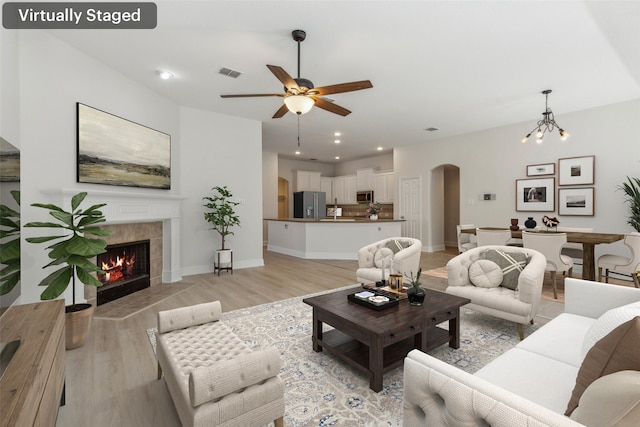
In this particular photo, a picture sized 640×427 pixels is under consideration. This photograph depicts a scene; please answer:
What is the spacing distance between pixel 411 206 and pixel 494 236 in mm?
3808

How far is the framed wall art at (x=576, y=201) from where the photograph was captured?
5.39 m

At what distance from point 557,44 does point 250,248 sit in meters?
5.53

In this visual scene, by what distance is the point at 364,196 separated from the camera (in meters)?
10.2

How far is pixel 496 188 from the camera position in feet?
21.9

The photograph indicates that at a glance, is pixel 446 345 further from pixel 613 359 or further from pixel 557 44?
pixel 557 44

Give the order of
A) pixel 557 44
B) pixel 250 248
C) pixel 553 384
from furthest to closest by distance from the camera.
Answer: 1. pixel 250 248
2. pixel 557 44
3. pixel 553 384

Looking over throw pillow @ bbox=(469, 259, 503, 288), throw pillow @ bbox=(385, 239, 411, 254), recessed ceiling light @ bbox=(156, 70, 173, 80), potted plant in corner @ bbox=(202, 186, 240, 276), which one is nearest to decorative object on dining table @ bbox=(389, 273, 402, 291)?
throw pillow @ bbox=(469, 259, 503, 288)

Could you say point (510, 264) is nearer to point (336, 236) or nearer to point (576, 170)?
point (576, 170)

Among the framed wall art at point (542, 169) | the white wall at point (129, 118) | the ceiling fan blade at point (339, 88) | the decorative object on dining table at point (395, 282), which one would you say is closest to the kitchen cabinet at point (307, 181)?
the white wall at point (129, 118)

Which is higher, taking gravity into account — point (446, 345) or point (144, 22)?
point (144, 22)

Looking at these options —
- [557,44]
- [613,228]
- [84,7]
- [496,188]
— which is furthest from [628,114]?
[84,7]

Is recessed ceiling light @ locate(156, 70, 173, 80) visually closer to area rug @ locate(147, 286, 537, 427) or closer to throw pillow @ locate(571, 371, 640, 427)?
area rug @ locate(147, 286, 537, 427)

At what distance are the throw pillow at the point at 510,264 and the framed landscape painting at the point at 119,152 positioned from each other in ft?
15.2

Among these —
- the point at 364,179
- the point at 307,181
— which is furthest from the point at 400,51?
the point at 307,181
